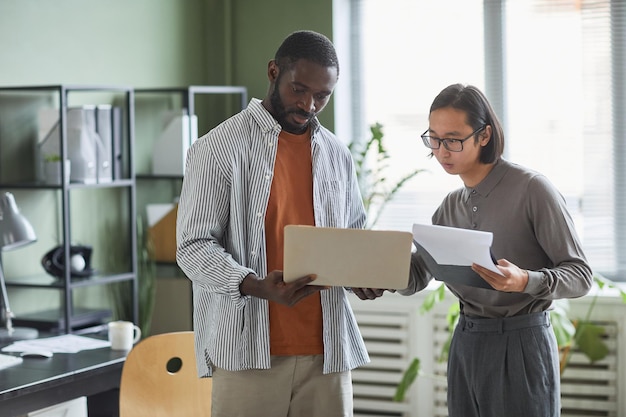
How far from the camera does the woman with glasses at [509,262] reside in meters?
2.04

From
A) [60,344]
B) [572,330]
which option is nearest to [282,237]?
[60,344]

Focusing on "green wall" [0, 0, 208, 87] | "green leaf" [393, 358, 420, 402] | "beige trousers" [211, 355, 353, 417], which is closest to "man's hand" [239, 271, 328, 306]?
"beige trousers" [211, 355, 353, 417]

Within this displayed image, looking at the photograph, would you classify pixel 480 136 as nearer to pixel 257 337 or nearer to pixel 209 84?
pixel 257 337

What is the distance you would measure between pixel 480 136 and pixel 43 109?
1994 mm

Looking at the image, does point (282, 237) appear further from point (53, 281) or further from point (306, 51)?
point (53, 281)

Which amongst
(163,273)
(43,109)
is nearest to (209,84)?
(163,273)

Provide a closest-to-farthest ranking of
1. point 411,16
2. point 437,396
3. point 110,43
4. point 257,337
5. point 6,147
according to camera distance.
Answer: point 257,337 → point 6,147 → point 110,43 → point 437,396 → point 411,16

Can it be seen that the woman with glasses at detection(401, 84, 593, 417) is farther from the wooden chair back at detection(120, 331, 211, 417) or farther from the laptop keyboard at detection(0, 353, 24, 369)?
the laptop keyboard at detection(0, 353, 24, 369)

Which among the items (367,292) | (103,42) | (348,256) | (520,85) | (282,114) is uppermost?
(103,42)

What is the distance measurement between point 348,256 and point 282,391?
36 cm

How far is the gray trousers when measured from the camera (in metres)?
2.06

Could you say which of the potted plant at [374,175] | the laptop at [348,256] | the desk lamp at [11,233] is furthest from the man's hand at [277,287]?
the potted plant at [374,175]

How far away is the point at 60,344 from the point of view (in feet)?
9.95

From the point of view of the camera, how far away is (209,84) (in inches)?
186
